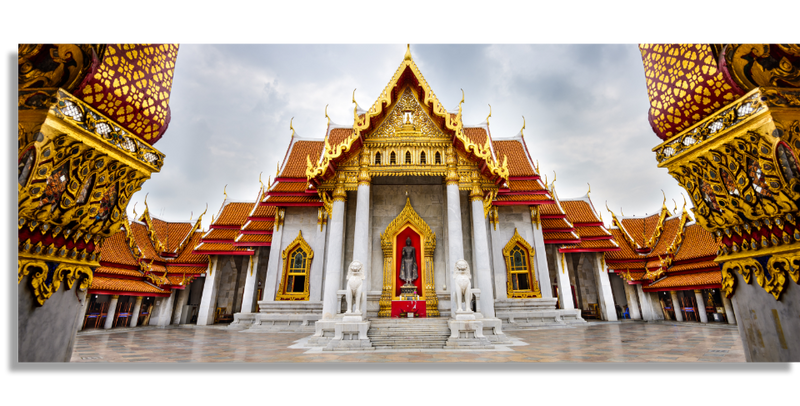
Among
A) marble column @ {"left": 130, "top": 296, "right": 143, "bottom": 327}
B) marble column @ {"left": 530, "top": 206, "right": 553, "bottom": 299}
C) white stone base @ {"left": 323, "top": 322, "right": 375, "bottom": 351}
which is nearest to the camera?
white stone base @ {"left": 323, "top": 322, "right": 375, "bottom": 351}

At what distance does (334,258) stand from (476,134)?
9.49m

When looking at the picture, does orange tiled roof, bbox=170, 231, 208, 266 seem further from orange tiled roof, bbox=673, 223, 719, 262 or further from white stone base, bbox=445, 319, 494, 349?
orange tiled roof, bbox=673, 223, 719, 262

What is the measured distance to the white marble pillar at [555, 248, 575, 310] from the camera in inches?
532

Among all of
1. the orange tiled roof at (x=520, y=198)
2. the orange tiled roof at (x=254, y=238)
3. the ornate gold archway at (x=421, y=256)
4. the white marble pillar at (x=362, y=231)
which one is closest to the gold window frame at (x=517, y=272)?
the orange tiled roof at (x=520, y=198)

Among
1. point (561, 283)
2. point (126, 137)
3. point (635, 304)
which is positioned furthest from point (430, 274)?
point (635, 304)

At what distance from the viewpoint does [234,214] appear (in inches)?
666

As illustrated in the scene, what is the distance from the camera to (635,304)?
1638 cm

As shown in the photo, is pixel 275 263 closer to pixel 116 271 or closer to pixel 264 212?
pixel 264 212

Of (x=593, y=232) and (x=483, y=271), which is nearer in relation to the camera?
(x=483, y=271)

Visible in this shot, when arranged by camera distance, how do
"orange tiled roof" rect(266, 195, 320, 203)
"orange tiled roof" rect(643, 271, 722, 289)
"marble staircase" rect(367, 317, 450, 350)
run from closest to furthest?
"marble staircase" rect(367, 317, 450, 350) → "orange tiled roof" rect(266, 195, 320, 203) → "orange tiled roof" rect(643, 271, 722, 289)

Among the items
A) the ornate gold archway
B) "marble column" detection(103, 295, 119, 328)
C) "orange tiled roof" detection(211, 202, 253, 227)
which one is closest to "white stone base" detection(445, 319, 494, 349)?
the ornate gold archway

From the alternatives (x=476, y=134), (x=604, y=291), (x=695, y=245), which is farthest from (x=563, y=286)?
(x=476, y=134)

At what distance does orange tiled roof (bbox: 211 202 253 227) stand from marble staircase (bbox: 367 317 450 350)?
11619mm
